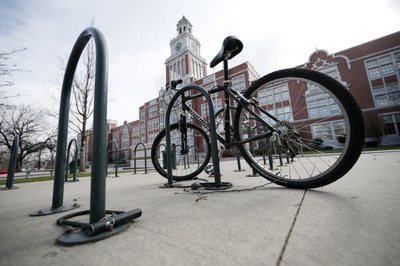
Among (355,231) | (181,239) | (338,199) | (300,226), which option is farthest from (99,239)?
(338,199)

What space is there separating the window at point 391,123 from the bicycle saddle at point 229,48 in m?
21.0

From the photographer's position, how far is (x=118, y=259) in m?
0.53

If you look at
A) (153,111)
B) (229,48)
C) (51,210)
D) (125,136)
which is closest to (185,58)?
(153,111)

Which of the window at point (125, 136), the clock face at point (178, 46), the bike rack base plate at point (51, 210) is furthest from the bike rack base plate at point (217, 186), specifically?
the window at point (125, 136)

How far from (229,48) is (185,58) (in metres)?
32.2

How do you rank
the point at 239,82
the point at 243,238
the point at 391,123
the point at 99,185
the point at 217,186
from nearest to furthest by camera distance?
the point at 243,238
the point at 99,185
the point at 217,186
the point at 391,123
the point at 239,82

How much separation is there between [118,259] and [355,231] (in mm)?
777

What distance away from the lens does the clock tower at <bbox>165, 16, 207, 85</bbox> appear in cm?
3119

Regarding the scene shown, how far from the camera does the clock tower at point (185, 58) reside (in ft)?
102

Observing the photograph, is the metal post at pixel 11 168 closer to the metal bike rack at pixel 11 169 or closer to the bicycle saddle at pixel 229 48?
the metal bike rack at pixel 11 169

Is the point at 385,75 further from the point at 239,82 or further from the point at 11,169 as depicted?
the point at 11,169

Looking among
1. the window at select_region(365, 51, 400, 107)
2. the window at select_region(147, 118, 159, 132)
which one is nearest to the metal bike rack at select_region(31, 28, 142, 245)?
the window at select_region(365, 51, 400, 107)

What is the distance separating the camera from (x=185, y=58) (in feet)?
103

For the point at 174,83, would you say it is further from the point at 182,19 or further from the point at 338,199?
the point at 182,19
